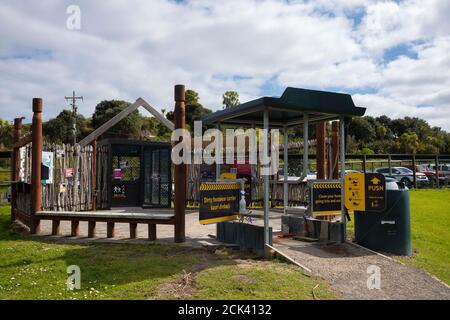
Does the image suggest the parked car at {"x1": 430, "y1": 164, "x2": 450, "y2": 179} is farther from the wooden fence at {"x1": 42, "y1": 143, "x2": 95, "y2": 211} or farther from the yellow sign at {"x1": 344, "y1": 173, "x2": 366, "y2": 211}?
the wooden fence at {"x1": 42, "y1": 143, "x2": 95, "y2": 211}

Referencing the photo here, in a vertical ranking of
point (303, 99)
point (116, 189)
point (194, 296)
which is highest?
point (303, 99)

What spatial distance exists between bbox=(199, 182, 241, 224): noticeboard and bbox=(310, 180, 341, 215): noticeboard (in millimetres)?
1426

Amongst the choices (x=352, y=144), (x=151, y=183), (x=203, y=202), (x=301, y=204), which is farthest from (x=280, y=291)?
(x=352, y=144)

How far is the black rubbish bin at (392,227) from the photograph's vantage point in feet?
23.7

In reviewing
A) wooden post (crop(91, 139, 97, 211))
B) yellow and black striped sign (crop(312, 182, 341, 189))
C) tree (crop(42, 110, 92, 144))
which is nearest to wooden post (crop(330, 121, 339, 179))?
yellow and black striped sign (crop(312, 182, 341, 189))

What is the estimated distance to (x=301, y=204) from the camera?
13242mm

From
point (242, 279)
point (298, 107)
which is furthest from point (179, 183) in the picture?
point (242, 279)

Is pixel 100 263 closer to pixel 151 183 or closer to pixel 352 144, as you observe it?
pixel 151 183

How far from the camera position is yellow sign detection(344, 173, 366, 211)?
293 inches

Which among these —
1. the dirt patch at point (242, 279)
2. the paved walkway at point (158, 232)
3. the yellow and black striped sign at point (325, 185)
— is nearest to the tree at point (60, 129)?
the paved walkway at point (158, 232)

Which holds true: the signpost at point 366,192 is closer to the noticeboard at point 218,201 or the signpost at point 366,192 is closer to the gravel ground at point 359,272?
the gravel ground at point 359,272

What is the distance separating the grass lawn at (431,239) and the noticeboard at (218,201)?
9.46 feet

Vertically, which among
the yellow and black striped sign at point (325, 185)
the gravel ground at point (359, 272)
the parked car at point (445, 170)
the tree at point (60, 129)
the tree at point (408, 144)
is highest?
the tree at point (60, 129)

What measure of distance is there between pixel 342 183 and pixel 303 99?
1917 millimetres
